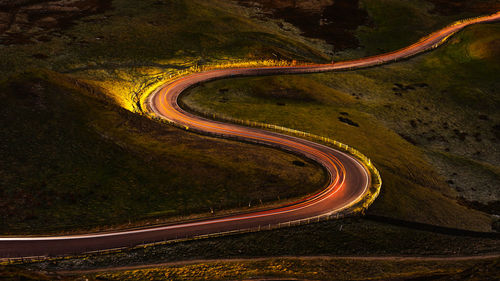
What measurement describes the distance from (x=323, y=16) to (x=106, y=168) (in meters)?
144

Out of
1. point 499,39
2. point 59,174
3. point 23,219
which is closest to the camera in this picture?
point 23,219

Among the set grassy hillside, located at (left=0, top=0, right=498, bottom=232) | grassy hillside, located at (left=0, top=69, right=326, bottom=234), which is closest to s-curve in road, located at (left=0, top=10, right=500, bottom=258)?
grassy hillside, located at (left=0, top=69, right=326, bottom=234)

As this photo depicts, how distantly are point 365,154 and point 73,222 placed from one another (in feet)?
165

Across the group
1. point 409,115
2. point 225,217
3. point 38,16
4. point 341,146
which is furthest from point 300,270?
point 38,16

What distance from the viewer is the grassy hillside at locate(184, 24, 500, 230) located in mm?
60062

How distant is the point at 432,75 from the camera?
11575 cm

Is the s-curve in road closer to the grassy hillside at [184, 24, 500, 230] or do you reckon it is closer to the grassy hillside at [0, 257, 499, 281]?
the grassy hillside at [184, 24, 500, 230]

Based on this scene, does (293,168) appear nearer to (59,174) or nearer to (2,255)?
(59,174)

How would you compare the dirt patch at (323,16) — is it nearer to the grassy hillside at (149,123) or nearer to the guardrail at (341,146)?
the grassy hillside at (149,123)

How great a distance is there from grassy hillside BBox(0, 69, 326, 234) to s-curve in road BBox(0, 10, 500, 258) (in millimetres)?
2196

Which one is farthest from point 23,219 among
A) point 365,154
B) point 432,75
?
point 432,75

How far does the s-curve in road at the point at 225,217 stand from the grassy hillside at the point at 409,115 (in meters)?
4.68

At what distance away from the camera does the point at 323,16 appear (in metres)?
170

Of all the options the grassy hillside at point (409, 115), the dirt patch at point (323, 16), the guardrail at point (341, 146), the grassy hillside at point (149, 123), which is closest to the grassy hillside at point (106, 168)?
the grassy hillside at point (149, 123)
